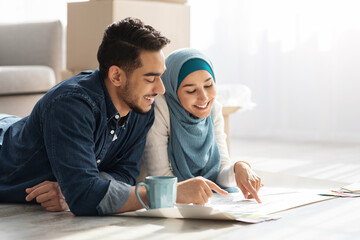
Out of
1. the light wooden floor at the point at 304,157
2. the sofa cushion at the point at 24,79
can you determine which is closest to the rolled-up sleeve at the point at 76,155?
the light wooden floor at the point at 304,157

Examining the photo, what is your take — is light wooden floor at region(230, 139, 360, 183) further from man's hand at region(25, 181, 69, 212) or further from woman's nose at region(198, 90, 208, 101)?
man's hand at region(25, 181, 69, 212)

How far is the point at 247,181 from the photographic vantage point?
1708mm

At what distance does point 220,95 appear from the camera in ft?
9.02

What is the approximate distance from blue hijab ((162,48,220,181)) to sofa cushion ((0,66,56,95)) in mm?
1473

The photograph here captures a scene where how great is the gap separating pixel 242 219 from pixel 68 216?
19.4 inches

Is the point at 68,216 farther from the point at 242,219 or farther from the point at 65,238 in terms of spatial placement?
the point at 242,219

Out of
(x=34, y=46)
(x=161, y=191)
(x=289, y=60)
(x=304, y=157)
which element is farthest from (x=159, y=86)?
(x=289, y=60)

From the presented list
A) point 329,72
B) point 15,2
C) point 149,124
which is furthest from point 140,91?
point 15,2

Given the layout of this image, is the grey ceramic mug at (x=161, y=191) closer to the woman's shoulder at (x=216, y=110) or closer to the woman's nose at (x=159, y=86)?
the woman's nose at (x=159, y=86)

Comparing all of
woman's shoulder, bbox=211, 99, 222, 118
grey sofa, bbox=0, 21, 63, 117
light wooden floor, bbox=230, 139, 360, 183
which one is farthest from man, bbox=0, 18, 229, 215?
grey sofa, bbox=0, 21, 63, 117

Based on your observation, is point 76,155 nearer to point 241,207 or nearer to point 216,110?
point 241,207

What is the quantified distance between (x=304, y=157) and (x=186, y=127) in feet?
5.19

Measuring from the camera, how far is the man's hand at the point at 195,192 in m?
1.48

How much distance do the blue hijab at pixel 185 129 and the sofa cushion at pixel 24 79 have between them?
1.47 m
